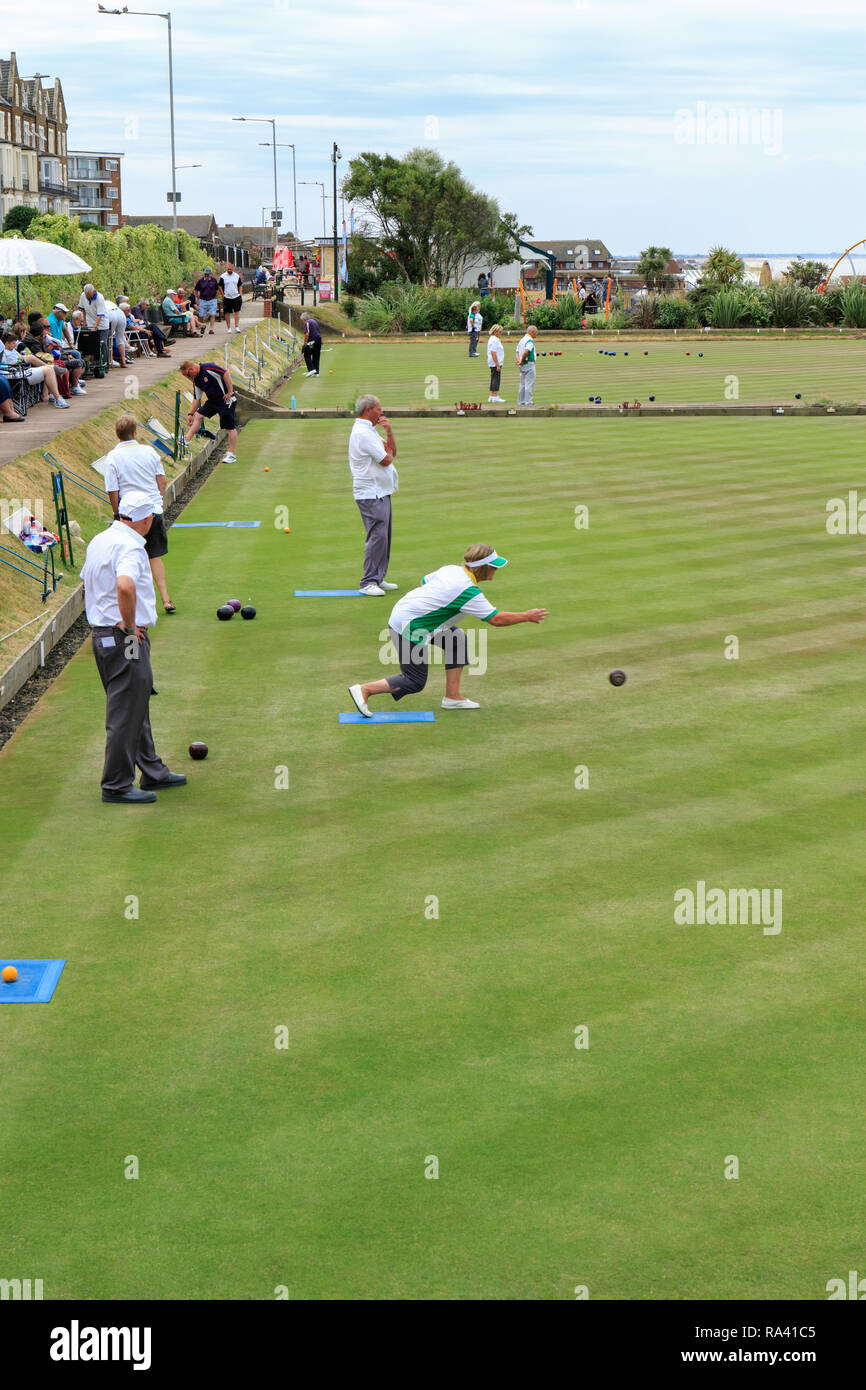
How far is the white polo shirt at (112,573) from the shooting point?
10148mm

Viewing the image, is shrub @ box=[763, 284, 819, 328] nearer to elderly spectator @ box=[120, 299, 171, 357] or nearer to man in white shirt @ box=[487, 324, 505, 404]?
man in white shirt @ box=[487, 324, 505, 404]

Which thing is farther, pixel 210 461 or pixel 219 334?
pixel 219 334

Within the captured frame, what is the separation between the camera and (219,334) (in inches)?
2005

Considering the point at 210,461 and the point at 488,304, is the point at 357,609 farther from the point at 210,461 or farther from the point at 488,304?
the point at 488,304

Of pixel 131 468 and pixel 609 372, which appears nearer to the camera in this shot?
pixel 131 468

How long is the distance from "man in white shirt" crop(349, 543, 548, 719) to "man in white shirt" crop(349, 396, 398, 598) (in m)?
3.90

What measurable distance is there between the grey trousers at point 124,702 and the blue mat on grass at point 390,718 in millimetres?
2235

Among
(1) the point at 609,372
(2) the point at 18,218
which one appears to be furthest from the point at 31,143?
(1) the point at 609,372

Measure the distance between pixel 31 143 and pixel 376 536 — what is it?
113 metres

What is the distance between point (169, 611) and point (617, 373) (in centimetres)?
3471

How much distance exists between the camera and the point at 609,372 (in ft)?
161

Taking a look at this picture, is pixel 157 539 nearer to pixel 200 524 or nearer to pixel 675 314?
pixel 200 524
